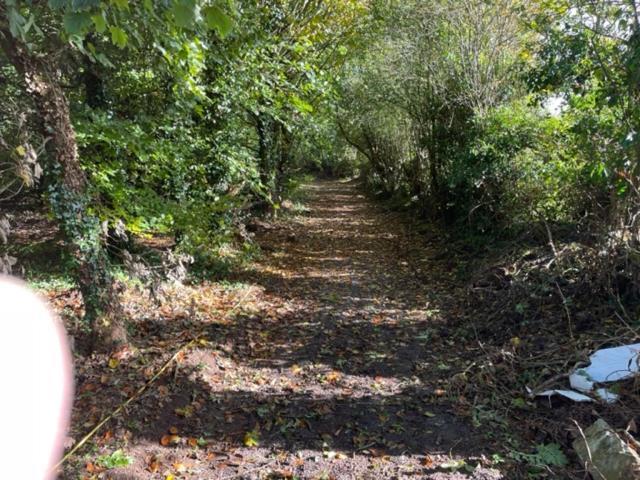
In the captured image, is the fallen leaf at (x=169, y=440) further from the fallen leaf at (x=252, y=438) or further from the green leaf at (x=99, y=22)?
the green leaf at (x=99, y=22)

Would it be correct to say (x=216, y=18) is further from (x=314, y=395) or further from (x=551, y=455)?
(x=551, y=455)

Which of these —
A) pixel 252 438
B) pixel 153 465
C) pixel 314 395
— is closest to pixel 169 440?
pixel 153 465

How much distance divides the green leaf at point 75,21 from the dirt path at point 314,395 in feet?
10.0

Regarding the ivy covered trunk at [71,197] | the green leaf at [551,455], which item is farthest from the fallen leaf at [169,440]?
the green leaf at [551,455]

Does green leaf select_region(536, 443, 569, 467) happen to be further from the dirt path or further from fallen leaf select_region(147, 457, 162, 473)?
fallen leaf select_region(147, 457, 162, 473)

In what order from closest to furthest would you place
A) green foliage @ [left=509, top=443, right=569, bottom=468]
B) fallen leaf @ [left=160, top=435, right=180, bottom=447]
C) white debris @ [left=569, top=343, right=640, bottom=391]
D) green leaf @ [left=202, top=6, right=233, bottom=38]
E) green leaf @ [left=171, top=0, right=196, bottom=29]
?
green leaf @ [left=171, top=0, right=196, bottom=29], green leaf @ [left=202, top=6, right=233, bottom=38], green foliage @ [left=509, top=443, right=569, bottom=468], fallen leaf @ [left=160, top=435, right=180, bottom=447], white debris @ [left=569, top=343, right=640, bottom=391]

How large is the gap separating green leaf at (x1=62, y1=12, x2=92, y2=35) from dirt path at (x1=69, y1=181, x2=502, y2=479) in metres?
3.05

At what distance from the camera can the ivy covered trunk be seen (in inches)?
154

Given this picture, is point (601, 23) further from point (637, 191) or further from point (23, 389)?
point (23, 389)

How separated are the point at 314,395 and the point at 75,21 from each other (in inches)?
145

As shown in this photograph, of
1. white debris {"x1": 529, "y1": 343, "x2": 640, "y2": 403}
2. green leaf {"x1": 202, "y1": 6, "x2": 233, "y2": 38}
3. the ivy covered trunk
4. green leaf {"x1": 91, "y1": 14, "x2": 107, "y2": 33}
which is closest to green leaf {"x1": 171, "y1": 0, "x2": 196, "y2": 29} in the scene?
green leaf {"x1": 202, "y1": 6, "x2": 233, "y2": 38}

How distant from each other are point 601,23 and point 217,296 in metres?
6.79

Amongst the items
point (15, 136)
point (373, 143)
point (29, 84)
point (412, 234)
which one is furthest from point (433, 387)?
point (373, 143)

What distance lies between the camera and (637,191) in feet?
16.4
